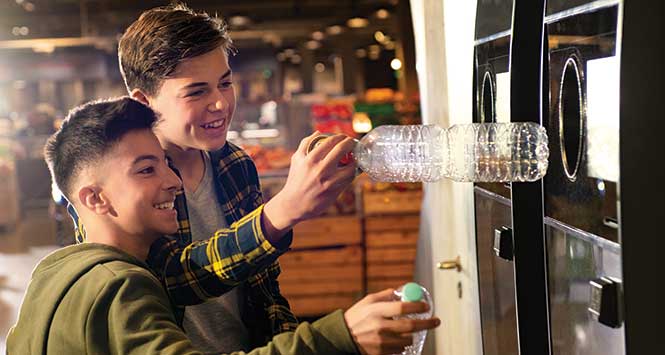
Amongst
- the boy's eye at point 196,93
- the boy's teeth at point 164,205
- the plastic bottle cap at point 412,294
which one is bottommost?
the plastic bottle cap at point 412,294

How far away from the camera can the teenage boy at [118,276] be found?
1.67 metres

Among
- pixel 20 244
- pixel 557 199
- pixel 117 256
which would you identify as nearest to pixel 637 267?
pixel 557 199

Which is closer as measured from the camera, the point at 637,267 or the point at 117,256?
the point at 637,267

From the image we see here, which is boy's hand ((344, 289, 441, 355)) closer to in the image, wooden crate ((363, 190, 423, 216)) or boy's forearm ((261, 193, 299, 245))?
boy's forearm ((261, 193, 299, 245))

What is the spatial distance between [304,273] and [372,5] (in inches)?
363

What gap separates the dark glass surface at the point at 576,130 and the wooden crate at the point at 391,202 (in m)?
2.54

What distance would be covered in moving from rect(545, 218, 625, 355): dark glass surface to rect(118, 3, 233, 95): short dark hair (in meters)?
1.04

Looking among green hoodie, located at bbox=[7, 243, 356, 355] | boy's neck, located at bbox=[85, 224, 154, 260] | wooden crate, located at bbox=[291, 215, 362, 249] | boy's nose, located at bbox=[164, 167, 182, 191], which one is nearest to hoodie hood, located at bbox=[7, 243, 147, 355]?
green hoodie, located at bbox=[7, 243, 356, 355]

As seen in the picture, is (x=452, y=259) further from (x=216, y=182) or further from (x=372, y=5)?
(x=372, y=5)

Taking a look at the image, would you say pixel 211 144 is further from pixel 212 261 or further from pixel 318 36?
pixel 318 36

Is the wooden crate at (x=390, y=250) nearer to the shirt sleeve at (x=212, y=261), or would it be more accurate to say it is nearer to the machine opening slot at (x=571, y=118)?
the shirt sleeve at (x=212, y=261)

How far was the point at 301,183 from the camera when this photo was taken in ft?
6.62

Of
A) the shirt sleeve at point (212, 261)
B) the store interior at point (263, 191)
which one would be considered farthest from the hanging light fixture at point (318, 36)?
the shirt sleeve at point (212, 261)

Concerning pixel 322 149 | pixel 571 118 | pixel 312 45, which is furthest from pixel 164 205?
pixel 312 45
